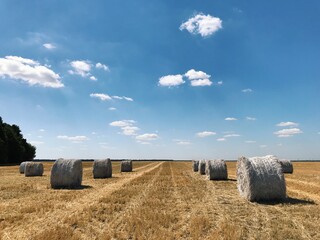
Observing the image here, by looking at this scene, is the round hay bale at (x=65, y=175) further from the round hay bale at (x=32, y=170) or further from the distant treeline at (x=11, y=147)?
the distant treeline at (x=11, y=147)

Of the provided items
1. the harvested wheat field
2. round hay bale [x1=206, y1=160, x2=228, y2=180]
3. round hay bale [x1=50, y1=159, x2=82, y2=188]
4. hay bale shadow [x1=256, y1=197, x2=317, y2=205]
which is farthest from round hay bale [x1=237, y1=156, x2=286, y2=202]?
round hay bale [x1=50, y1=159, x2=82, y2=188]

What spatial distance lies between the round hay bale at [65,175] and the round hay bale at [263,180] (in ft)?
29.7

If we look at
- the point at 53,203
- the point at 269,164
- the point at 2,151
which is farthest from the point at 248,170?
the point at 2,151

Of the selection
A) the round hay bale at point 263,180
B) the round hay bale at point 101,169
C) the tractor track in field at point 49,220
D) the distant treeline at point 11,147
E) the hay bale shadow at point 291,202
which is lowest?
the tractor track in field at point 49,220

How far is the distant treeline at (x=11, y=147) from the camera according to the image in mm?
68912

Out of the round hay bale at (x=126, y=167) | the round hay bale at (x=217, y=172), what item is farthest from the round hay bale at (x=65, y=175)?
the round hay bale at (x=126, y=167)

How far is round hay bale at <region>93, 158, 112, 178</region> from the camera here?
25.1 m

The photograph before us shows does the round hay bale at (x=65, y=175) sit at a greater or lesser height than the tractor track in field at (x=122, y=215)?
greater

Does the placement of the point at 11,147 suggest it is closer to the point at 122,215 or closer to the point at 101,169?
the point at 101,169

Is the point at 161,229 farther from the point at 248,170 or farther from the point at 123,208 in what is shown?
the point at 248,170

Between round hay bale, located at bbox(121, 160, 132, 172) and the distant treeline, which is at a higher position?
the distant treeline

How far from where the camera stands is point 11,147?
73.6m

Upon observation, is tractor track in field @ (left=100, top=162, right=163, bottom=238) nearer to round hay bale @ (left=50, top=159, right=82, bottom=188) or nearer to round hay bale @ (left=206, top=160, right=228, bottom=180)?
round hay bale @ (left=50, top=159, right=82, bottom=188)

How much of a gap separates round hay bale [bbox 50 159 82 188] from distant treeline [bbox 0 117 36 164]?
55262mm
